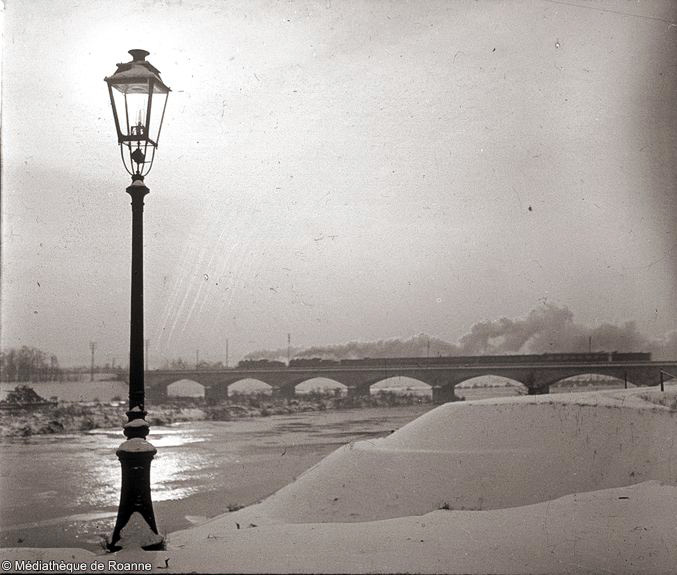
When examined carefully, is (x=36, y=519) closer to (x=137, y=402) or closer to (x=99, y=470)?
(x=99, y=470)

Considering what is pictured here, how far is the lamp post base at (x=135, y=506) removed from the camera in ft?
16.5

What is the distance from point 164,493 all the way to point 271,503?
467cm

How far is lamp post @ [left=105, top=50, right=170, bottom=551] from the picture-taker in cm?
506

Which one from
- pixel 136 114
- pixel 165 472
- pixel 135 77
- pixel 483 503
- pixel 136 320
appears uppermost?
pixel 135 77

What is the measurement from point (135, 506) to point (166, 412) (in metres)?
29.7

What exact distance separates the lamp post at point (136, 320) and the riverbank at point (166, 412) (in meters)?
18.9

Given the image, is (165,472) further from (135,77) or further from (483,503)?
(135,77)

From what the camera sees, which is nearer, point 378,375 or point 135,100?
point 135,100

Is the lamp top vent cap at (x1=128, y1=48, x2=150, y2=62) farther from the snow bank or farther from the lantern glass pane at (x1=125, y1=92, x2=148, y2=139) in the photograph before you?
the snow bank

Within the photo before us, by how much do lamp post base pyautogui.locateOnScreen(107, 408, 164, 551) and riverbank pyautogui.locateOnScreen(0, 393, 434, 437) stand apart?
19.0 m

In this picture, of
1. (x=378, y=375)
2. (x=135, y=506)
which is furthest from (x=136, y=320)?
→ (x=378, y=375)

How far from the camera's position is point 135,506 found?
5.07 metres

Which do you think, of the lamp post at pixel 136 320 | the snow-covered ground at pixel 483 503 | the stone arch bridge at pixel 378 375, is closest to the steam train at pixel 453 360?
the stone arch bridge at pixel 378 375

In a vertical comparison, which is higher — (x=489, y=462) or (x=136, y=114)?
(x=136, y=114)
